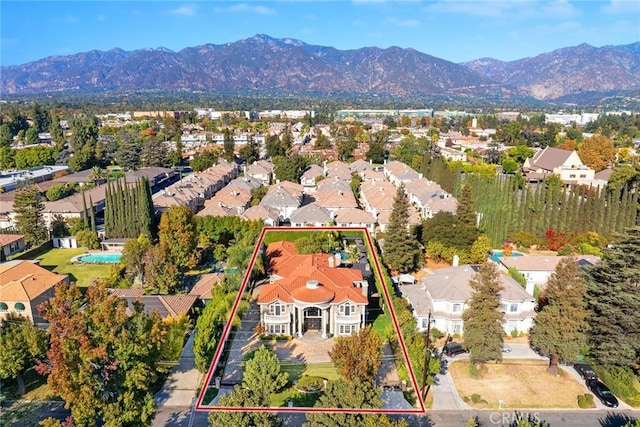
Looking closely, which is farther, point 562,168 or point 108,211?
point 562,168

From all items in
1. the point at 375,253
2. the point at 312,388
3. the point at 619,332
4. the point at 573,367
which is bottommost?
the point at 573,367

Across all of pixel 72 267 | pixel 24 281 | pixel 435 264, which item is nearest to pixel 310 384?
pixel 24 281

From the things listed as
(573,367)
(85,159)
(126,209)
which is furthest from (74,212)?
(573,367)

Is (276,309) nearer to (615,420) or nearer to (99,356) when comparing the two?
(99,356)

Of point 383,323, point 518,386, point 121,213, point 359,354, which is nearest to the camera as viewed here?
point 383,323

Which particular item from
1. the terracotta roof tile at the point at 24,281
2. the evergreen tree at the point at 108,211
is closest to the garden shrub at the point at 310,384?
the terracotta roof tile at the point at 24,281

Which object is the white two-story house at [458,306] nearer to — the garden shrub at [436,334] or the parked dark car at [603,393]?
the garden shrub at [436,334]

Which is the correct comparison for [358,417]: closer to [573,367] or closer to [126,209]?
[573,367]

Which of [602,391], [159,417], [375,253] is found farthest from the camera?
[602,391]
